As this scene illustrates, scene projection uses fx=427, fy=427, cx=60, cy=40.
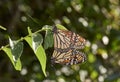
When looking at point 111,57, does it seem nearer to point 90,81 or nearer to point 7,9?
point 90,81

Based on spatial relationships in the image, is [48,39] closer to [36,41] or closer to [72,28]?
[36,41]

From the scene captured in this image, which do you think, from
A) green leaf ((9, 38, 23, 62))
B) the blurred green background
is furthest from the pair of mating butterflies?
the blurred green background

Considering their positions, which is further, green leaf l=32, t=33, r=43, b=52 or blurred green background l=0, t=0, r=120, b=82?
blurred green background l=0, t=0, r=120, b=82

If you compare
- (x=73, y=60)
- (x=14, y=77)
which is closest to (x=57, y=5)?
(x=14, y=77)

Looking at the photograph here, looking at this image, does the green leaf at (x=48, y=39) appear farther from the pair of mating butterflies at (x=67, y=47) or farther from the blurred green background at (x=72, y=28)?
the blurred green background at (x=72, y=28)

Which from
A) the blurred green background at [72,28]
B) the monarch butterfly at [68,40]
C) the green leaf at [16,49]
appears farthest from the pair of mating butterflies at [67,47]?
the blurred green background at [72,28]

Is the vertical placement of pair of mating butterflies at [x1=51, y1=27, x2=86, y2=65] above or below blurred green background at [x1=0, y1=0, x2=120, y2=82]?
below

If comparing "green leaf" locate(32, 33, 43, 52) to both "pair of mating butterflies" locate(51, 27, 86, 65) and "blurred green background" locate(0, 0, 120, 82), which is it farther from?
"blurred green background" locate(0, 0, 120, 82)
